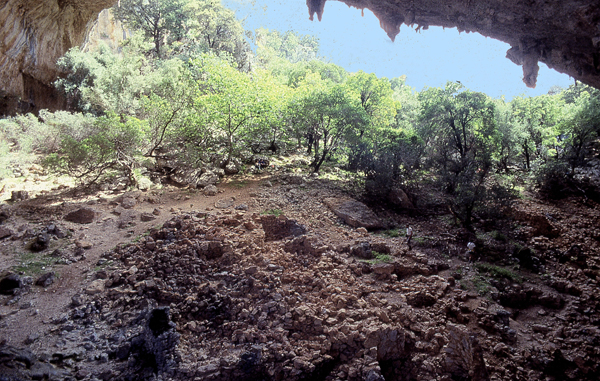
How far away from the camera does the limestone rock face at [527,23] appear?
470 inches

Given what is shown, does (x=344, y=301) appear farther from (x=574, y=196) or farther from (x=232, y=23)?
(x=232, y=23)

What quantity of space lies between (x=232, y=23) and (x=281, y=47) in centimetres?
2491

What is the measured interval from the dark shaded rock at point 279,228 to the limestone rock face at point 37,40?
741 inches

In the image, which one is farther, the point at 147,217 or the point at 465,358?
the point at 147,217

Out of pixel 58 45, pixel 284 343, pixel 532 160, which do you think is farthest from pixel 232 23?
pixel 284 343

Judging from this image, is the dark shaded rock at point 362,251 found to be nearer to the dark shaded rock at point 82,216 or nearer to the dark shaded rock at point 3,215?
the dark shaded rock at point 82,216

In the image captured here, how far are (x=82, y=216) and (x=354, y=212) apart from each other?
11701 mm

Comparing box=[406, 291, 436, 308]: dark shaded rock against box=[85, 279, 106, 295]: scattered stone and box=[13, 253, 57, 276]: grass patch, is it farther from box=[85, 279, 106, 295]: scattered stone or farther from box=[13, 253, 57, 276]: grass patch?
box=[13, 253, 57, 276]: grass patch

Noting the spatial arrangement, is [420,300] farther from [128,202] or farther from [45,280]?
[128,202]

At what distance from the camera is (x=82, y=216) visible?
41.6 ft

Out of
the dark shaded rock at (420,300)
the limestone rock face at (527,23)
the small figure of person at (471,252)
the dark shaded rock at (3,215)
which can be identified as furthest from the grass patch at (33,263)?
the limestone rock face at (527,23)

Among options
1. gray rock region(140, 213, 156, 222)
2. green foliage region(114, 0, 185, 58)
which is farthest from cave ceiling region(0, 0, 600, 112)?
gray rock region(140, 213, 156, 222)

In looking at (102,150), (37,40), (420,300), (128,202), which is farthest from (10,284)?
(37,40)

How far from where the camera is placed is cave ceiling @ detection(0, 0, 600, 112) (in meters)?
12.3
